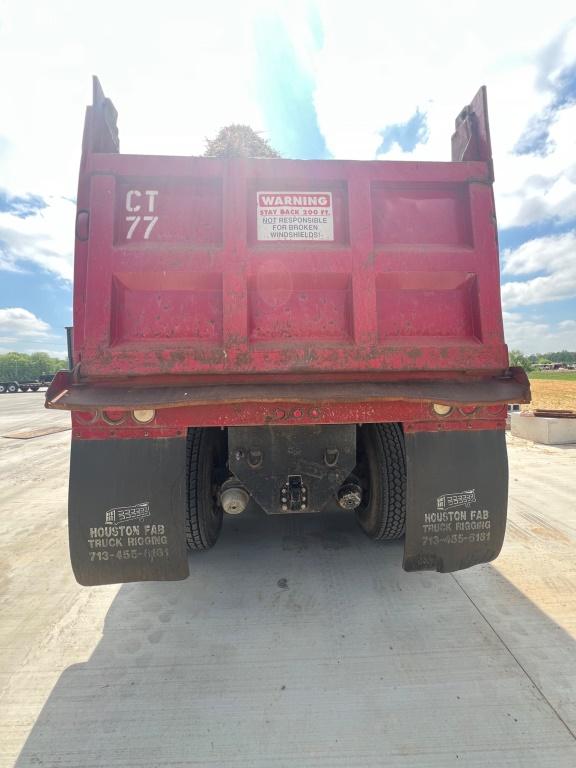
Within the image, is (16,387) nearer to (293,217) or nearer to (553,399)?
(293,217)

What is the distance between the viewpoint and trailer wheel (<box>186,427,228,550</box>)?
8.18 ft

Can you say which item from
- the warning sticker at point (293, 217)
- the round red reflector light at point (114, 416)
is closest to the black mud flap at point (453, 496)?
the warning sticker at point (293, 217)

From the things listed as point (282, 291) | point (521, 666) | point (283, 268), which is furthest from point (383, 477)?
point (283, 268)

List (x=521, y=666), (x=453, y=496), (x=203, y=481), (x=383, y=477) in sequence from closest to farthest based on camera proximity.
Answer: (x=521, y=666) < (x=453, y=496) < (x=203, y=481) < (x=383, y=477)

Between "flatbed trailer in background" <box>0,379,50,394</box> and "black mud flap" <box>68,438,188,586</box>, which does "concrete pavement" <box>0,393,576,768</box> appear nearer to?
"black mud flap" <box>68,438,188,586</box>

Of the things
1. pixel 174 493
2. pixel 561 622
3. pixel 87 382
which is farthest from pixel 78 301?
pixel 561 622

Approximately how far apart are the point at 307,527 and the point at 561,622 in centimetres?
200

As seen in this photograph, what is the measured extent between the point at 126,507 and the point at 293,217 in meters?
1.92

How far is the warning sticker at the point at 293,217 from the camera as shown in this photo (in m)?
2.09

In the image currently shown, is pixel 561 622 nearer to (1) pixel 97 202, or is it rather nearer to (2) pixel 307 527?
(2) pixel 307 527

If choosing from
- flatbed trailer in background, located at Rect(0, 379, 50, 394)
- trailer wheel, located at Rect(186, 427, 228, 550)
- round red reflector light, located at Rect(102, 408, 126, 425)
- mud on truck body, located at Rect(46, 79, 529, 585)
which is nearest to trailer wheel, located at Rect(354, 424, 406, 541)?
mud on truck body, located at Rect(46, 79, 529, 585)

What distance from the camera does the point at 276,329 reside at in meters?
2.04

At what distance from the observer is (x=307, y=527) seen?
3.56m

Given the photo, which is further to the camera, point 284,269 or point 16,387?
point 16,387
